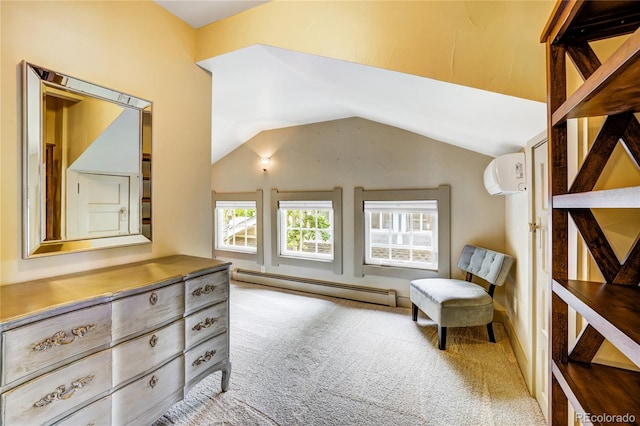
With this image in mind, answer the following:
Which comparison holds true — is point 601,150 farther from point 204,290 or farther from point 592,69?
point 204,290

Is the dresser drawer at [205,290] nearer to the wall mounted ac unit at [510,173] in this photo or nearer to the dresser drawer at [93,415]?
the dresser drawer at [93,415]

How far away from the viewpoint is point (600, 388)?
2.39 feet

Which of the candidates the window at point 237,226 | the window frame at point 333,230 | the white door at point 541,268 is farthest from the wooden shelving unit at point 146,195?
the window at point 237,226

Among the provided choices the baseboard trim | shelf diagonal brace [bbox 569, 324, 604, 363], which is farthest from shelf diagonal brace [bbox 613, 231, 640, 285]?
the baseboard trim

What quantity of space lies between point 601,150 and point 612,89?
273 mm

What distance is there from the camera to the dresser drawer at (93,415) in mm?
1081

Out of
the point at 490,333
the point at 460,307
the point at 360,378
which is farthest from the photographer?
the point at 490,333

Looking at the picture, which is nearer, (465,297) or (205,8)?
(205,8)

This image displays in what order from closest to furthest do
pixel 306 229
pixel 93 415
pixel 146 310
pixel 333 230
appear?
pixel 93 415 → pixel 146 310 → pixel 333 230 → pixel 306 229

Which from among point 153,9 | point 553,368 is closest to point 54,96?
point 153,9

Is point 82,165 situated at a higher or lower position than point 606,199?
higher

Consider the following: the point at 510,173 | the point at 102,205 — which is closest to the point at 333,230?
the point at 510,173

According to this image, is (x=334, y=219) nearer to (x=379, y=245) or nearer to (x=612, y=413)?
(x=379, y=245)

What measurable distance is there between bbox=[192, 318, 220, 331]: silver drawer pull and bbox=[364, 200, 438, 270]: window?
2.28 metres
